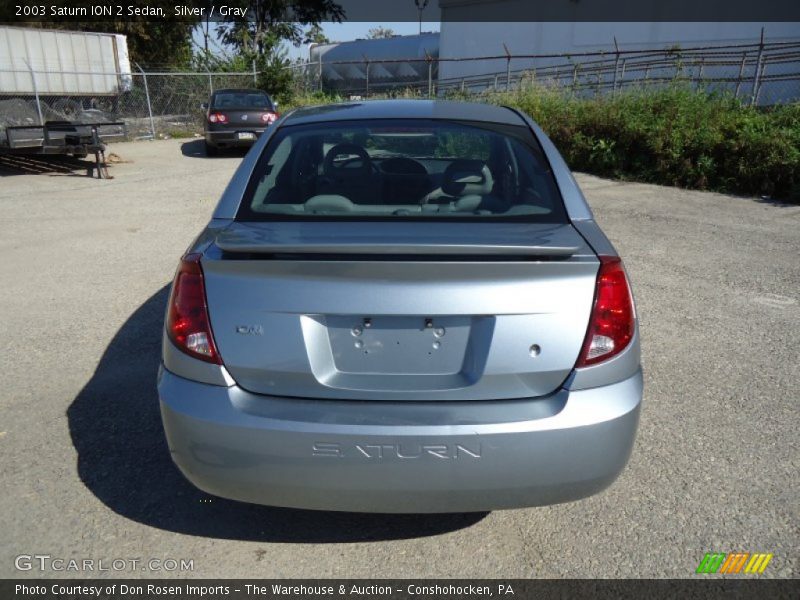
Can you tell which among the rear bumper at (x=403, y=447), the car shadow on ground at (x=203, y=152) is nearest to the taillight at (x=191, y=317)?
the rear bumper at (x=403, y=447)

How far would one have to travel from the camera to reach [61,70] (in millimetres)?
16172

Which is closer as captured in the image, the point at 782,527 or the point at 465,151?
the point at 782,527

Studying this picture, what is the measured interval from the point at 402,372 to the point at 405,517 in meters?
0.88

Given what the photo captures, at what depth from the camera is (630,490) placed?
2.91 meters

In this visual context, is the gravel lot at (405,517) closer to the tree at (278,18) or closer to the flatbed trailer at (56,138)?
the flatbed trailer at (56,138)

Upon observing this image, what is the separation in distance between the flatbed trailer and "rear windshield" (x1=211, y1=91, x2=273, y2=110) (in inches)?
166

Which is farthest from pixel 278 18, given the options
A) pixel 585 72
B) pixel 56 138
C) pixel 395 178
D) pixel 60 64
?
pixel 395 178

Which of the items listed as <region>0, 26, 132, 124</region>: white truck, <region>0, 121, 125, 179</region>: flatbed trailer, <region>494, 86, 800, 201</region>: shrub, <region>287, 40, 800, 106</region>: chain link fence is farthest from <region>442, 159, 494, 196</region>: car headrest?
<region>0, 26, 132, 124</region>: white truck

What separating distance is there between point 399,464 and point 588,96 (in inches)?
575

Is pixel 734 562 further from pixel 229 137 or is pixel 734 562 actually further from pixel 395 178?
pixel 229 137

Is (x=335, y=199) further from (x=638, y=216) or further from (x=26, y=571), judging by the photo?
(x=638, y=216)

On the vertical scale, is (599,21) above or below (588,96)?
above

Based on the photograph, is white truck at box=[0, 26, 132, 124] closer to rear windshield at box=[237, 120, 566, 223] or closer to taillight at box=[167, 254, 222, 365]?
rear windshield at box=[237, 120, 566, 223]

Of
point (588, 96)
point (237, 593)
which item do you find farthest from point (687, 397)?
point (588, 96)
